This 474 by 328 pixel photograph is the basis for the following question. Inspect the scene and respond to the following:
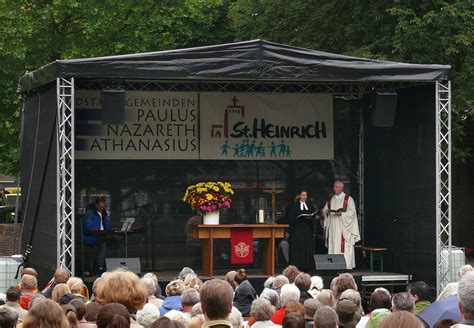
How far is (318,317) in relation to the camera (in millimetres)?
6703

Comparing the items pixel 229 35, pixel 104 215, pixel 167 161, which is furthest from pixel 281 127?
pixel 229 35

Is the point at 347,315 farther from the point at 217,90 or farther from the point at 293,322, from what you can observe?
the point at 217,90

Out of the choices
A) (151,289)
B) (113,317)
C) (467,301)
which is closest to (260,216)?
(151,289)

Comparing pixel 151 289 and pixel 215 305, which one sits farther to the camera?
pixel 151 289

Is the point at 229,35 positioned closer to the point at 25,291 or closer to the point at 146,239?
the point at 146,239

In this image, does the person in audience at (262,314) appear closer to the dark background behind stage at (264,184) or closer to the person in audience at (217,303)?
the person in audience at (217,303)

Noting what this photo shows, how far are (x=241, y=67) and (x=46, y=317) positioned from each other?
1039cm

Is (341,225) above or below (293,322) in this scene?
above

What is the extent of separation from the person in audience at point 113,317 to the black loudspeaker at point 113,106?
10.1 m

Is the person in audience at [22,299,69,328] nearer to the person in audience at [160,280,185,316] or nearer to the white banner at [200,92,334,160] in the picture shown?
the person in audience at [160,280,185,316]

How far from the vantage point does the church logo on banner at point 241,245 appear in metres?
18.0

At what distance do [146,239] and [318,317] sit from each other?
13204 millimetres

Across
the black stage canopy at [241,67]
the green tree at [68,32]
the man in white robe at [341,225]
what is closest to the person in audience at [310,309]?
the black stage canopy at [241,67]

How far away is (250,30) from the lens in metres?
28.4
